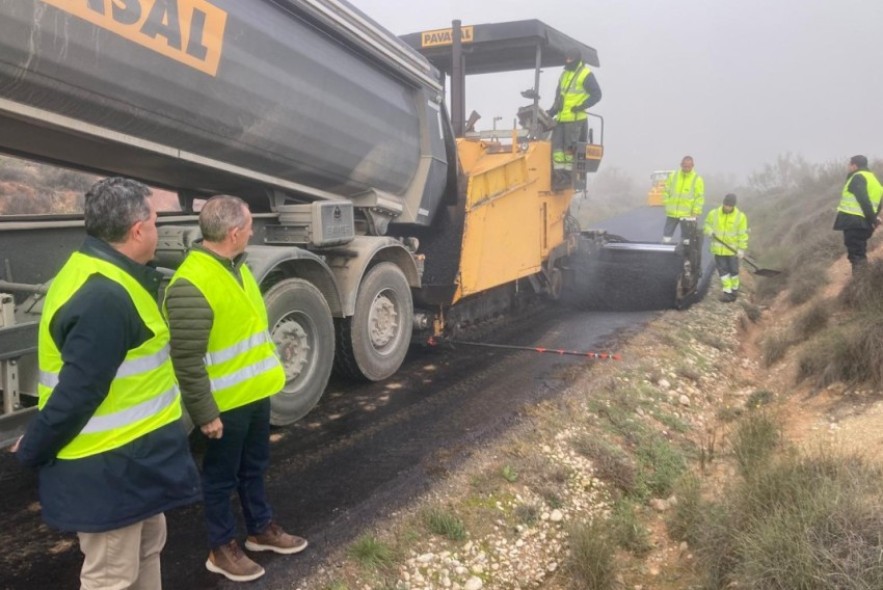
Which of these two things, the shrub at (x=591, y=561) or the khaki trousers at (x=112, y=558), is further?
the shrub at (x=591, y=561)

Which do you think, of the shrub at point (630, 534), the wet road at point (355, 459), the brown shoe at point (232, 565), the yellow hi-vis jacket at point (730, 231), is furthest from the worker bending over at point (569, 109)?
the brown shoe at point (232, 565)

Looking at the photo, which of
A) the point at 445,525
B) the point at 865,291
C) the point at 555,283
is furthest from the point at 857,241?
the point at 445,525

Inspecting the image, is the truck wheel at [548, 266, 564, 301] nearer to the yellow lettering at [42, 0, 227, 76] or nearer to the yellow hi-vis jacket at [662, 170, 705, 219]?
the yellow hi-vis jacket at [662, 170, 705, 219]

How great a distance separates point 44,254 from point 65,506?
1.93 meters

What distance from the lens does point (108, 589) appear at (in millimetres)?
2068

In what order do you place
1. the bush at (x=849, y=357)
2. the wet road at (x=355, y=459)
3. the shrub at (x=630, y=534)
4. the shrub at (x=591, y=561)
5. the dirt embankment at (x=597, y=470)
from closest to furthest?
1. the wet road at (x=355, y=459)
2. the shrub at (x=591, y=561)
3. the dirt embankment at (x=597, y=470)
4. the shrub at (x=630, y=534)
5. the bush at (x=849, y=357)

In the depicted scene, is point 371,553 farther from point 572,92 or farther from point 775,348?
point 572,92

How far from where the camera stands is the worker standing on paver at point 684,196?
9188 millimetres

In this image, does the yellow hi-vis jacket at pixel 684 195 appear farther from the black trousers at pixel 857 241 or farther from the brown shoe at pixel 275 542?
the brown shoe at pixel 275 542

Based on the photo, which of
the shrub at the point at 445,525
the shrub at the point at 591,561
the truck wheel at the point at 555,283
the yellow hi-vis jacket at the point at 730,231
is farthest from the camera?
the yellow hi-vis jacket at the point at 730,231

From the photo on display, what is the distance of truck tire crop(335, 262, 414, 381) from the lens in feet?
16.8

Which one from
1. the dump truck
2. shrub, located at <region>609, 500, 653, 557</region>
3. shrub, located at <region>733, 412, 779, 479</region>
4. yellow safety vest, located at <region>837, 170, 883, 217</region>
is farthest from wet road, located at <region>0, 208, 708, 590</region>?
yellow safety vest, located at <region>837, 170, 883, 217</region>

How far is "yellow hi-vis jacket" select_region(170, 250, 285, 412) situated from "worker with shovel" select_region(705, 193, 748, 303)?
324 inches

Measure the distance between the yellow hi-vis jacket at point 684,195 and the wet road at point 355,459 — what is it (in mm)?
3602
